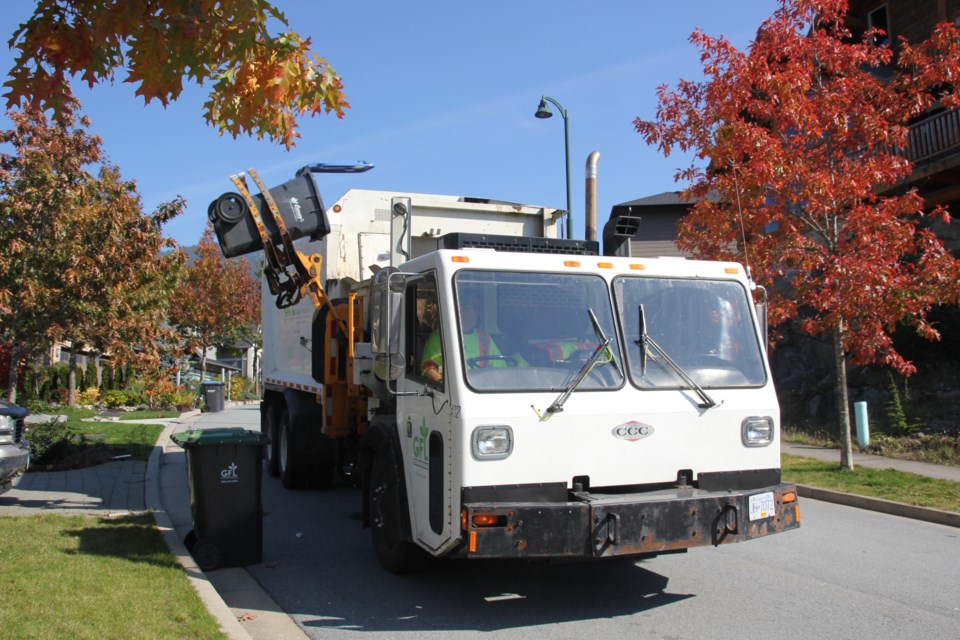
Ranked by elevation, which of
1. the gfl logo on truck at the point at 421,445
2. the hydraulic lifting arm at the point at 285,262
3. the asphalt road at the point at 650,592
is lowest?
the asphalt road at the point at 650,592

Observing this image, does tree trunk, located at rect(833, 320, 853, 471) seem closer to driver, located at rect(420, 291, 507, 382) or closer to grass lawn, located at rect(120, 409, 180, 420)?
driver, located at rect(420, 291, 507, 382)

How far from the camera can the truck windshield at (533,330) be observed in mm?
5301

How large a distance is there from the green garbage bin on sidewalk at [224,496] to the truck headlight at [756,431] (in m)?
3.73

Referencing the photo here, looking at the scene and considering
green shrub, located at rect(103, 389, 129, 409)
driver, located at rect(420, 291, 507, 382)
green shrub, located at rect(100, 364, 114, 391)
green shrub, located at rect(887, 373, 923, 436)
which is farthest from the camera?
green shrub, located at rect(100, 364, 114, 391)

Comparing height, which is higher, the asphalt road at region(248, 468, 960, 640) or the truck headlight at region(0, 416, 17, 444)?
the truck headlight at region(0, 416, 17, 444)

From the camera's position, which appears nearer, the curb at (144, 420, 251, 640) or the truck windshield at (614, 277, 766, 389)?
the curb at (144, 420, 251, 640)

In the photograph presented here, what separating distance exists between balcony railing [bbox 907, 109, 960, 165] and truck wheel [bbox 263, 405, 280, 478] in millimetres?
14741

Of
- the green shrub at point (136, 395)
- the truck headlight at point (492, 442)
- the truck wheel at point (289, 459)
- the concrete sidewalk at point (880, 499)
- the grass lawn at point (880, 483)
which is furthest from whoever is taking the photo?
the green shrub at point (136, 395)

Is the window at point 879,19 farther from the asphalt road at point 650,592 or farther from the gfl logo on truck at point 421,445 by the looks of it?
the gfl logo on truck at point 421,445

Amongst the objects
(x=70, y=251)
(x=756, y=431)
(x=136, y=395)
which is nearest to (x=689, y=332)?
(x=756, y=431)

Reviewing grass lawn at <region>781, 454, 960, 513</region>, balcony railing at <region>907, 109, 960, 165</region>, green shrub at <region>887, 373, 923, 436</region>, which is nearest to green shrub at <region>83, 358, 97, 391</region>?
grass lawn at <region>781, 454, 960, 513</region>

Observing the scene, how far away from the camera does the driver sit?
5.31m

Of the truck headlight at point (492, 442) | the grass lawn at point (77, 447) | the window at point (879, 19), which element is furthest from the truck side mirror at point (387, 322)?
the window at point (879, 19)

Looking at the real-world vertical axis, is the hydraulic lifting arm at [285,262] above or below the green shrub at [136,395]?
above
